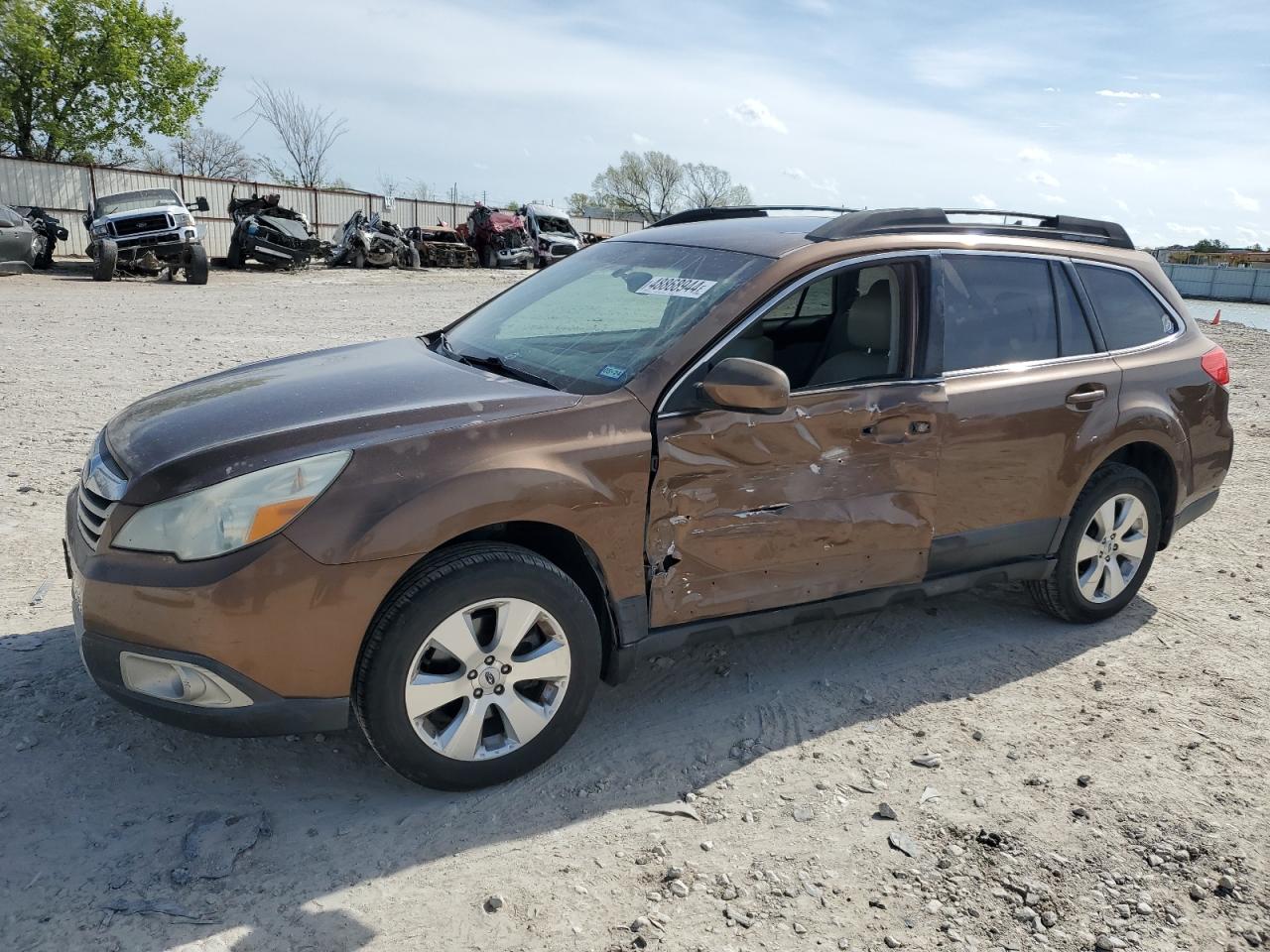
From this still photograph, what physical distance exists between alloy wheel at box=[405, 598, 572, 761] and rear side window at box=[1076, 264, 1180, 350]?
2971 millimetres

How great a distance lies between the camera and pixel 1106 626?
482cm

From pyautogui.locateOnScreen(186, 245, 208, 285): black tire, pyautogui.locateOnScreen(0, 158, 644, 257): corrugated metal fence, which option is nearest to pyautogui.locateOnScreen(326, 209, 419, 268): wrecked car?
pyautogui.locateOnScreen(0, 158, 644, 257): corrugated metal fence

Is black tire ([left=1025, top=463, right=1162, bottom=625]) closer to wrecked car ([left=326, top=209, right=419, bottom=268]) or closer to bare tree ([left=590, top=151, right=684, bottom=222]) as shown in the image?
wrecked car ([left=326, top=209, right=419, bottom=268])

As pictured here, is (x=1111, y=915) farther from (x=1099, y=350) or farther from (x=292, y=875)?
(x=1099, y=350)

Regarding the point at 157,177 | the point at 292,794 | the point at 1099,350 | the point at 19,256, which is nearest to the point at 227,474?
the point at 292,794

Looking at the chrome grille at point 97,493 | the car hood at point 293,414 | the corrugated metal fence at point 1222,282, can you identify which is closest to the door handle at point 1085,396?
the car hood at point 293,414

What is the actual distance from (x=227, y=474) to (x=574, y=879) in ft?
4.90

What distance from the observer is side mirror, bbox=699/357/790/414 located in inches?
131

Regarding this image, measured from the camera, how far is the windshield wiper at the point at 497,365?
11.8ft

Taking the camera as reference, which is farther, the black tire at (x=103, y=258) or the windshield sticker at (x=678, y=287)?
the black tire at (x=103, y=258)

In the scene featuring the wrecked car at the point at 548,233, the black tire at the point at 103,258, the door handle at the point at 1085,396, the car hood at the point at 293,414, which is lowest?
the car hood at the point at 293,414

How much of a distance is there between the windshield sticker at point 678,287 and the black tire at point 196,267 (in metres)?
19.9

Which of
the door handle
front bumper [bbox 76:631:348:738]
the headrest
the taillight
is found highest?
the headrest

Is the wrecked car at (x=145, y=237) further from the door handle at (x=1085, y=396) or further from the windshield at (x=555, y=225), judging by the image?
the door handle at (x=1085, y=396)
